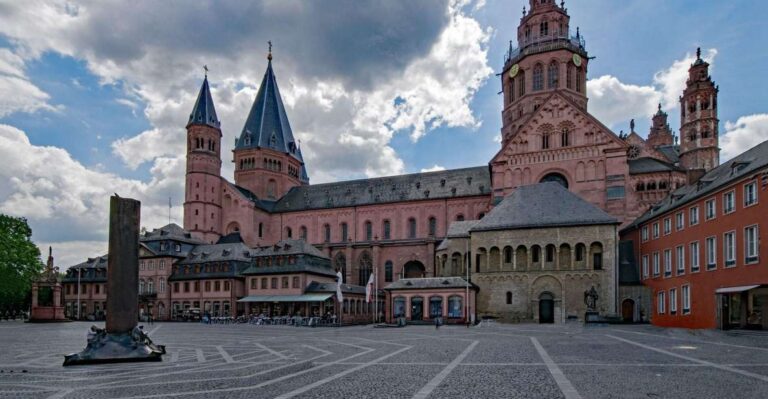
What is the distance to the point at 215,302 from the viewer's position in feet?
236

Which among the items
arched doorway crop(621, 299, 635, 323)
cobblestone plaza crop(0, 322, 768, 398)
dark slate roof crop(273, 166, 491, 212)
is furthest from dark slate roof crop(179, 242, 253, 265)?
cobblestone plaza crop(0, 322, 768, 398)

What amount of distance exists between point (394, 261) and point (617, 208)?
28.2 m

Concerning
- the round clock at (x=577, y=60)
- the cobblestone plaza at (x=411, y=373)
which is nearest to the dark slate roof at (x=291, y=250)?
the round clock at (x=577, y=60)

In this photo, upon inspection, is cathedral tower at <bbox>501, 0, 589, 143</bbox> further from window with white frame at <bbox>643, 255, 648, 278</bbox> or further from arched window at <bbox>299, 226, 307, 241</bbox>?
arched window at <bbox>299, 226, 307, 241</bbox>

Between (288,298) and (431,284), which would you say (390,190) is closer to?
(288,298)

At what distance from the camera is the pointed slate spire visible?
94.6 meters

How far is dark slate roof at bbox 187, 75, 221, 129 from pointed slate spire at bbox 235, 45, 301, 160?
6.54 m

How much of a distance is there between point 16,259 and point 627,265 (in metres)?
61.9

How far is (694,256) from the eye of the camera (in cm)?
4094

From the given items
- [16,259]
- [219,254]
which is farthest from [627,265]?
[16,259]

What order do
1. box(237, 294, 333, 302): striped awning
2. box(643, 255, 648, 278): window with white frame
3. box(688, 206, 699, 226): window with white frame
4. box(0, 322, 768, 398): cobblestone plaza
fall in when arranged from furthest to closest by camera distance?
box(237, 294, 333, 302): striped awning → box(643, 255, 648, 278): window with white frame → box(688, 206, 699, 226): window with white frame → box(0, 322, 768, 398): cobblestone plaza

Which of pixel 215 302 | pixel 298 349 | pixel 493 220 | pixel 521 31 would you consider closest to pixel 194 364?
pixel 298 349

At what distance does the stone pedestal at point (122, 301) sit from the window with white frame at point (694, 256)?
34.5 m

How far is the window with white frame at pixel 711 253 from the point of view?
37.7m
